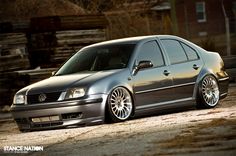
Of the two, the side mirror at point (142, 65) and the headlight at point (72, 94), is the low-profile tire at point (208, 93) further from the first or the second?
the headlight at point (72, 94)

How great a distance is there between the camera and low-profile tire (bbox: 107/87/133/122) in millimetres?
11148

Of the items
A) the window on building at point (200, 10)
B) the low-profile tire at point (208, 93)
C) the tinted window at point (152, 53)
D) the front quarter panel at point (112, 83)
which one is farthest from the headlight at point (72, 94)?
the window on building at point (200, 10)

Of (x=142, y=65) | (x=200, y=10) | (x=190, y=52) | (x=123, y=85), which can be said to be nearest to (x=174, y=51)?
(x=190, y=52)

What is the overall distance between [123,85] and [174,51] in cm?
173

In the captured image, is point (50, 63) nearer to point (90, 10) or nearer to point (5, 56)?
point (5, 56)

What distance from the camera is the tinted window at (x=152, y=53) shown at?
1211 cm

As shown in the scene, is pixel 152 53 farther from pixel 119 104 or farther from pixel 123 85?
pixel 119 104

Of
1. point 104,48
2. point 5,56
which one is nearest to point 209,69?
point 104,48

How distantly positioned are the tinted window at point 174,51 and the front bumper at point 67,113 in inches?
78.7

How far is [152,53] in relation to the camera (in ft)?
40.3

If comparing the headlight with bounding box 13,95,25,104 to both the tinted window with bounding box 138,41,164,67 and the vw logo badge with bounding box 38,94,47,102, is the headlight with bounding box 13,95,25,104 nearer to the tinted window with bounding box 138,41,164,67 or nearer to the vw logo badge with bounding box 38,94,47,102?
the vw logo badge with bounding box 38,94,47,102

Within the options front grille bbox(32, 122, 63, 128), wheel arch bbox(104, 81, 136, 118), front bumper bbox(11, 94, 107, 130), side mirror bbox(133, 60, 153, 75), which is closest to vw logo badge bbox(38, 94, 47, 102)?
front bumper bbox(11, 94, 107, 130)

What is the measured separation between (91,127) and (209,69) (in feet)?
10.0

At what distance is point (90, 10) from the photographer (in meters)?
37.5
